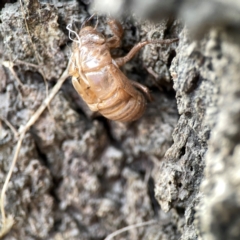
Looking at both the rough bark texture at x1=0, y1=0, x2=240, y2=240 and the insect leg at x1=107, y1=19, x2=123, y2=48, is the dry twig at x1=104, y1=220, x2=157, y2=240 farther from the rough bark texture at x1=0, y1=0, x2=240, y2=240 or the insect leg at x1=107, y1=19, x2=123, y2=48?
the insect leg at x1=107, y1=19, x2=123, y2=48

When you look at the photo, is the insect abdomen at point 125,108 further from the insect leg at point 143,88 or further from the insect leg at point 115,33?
the insect leg at point 115,33

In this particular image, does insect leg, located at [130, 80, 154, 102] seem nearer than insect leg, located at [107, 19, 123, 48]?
No

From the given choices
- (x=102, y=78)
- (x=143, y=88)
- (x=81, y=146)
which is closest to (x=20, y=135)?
(x=81, y=146)

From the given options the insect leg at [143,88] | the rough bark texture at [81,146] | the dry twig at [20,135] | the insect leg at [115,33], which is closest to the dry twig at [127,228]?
the rough bark texture at [81,146]

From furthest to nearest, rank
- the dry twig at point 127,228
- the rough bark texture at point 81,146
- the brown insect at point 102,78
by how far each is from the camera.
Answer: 1. the dry twig at point 127,228
2. the brown insect at point 102,78
3. the rough bark texture at point 81,146

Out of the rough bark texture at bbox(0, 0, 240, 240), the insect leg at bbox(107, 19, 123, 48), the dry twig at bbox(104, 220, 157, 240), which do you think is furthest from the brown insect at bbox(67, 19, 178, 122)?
the dry twig at bbox(104, 220, 157, 240)

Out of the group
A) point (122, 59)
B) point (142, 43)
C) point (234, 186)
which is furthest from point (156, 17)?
point (122, 59)

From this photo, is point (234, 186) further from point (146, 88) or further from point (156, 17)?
point (146, 88)
